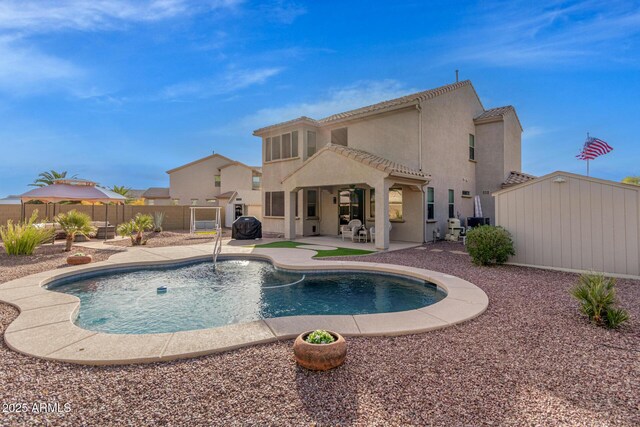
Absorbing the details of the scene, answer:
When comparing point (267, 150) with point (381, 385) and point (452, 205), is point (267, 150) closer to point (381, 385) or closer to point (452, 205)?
point (452, 205)

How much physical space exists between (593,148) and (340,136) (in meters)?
11.8

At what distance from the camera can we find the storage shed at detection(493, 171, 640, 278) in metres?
8.01

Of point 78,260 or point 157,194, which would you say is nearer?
point 78,260

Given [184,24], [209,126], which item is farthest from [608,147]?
[209,126]

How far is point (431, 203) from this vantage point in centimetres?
1533

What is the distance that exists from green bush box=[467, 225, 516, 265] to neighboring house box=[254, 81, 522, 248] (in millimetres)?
3737

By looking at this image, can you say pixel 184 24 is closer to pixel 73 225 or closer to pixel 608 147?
pixel 73 225

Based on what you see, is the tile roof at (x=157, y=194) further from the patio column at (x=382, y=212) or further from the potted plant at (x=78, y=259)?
the patio column at (x=382, y=212)

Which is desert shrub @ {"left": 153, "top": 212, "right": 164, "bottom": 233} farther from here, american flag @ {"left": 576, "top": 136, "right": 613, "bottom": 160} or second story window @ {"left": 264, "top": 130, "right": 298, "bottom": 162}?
american flag @ {"left": 576, "top": 136, "right": 613, "bottom": 160}

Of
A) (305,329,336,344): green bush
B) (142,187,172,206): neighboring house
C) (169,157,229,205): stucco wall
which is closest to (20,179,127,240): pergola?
(305,329,336,344): green bush

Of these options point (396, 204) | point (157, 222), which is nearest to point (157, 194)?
point (157, 222)

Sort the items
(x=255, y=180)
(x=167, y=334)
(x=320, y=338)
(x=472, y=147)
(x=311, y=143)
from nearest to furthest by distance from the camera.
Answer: (x=320, y=338) → (x=167, y=334) → (x=311, y=143) → (x=472, y=147) → (x=255, y=180)

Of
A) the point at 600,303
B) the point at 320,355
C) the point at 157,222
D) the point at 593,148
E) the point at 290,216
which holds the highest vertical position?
the point at 593,148

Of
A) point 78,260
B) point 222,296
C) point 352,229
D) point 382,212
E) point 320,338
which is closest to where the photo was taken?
point 320,338
